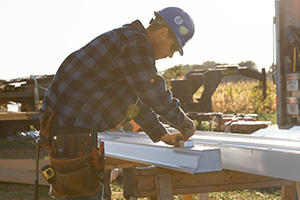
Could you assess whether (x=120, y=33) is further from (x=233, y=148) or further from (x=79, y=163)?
(x=233, y=148)

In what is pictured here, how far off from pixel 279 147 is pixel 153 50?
4.09ft

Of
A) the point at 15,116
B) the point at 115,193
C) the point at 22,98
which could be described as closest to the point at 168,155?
the point at 115,193

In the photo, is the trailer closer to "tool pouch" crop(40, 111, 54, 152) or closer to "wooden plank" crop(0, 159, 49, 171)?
"wooden plank" crop(0, 159, 49, 171)

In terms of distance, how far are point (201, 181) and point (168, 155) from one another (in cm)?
Result: 31

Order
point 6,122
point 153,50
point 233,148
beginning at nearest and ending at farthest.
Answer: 1. point 153,50
2. point 233,148
3. point 6,122

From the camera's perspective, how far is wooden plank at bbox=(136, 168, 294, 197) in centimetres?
273

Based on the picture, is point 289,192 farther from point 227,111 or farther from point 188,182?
point 227,111

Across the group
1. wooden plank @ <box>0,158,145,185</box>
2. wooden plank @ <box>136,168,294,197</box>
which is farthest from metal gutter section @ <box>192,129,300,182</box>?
wooden plank @ <box>0,158,145,185</box>

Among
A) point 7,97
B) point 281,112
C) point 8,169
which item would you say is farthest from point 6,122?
point 281,112

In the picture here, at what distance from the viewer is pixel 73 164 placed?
98.0 inches

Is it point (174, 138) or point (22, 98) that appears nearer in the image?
point (174, 138)

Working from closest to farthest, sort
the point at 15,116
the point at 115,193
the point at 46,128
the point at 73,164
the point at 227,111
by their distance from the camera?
the point at 73,164 → the point at 46,128 → the point at 115,193 → the point at 15,116 → the point at 227,111

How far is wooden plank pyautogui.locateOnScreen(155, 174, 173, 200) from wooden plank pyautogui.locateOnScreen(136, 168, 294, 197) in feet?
0.11

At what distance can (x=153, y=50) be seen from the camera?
2.74 metres
